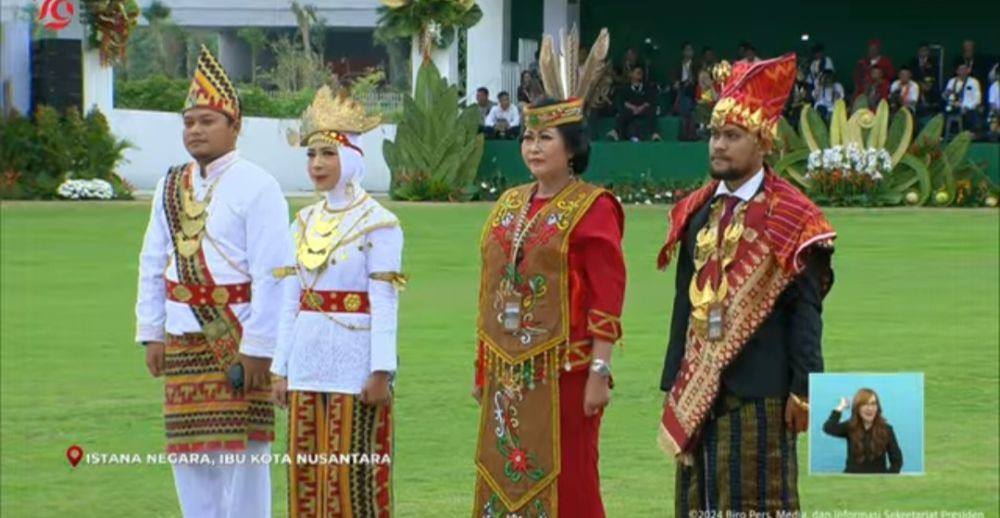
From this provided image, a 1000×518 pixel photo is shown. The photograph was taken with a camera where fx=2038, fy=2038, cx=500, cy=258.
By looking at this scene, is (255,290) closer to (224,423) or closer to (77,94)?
(224,423)

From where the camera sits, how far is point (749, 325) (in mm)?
5156

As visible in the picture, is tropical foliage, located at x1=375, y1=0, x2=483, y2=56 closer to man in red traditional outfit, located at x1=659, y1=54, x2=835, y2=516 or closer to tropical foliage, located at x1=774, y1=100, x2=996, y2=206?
tropical foliage, located at x1=774, y1=100, x2=996, y2=206

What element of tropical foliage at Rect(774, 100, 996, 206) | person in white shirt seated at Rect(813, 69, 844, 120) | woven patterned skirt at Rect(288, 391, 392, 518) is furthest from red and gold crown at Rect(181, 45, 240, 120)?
person in white shirt seated at Rect(813, 69, 844, 120)

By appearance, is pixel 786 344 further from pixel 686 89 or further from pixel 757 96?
pixel 686 89

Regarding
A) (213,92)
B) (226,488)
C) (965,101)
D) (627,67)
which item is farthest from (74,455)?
(965,101)

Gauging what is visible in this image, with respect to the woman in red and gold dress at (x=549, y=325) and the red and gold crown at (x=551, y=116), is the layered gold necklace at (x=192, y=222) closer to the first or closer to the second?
the woman in red and gold dress at (x=549, y=325)

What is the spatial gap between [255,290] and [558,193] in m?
0.96

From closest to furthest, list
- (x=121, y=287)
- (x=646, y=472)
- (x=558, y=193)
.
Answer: (x=558, y=193)
(x=646, y=472)
(x=121, y=287)

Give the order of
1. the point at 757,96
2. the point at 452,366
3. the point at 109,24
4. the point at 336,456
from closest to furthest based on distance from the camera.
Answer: the point at 757,96 → the point at 336,456 → the point at 452,366 → the point at 109,24

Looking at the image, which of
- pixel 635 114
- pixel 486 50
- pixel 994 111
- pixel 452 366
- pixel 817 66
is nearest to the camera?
pixel 452 366

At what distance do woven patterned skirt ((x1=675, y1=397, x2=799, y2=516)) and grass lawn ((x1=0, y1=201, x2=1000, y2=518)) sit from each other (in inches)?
5.7

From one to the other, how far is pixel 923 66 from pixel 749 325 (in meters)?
22.2

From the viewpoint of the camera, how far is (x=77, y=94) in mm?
25312

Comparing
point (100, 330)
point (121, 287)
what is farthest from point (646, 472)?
point (121, 287)
